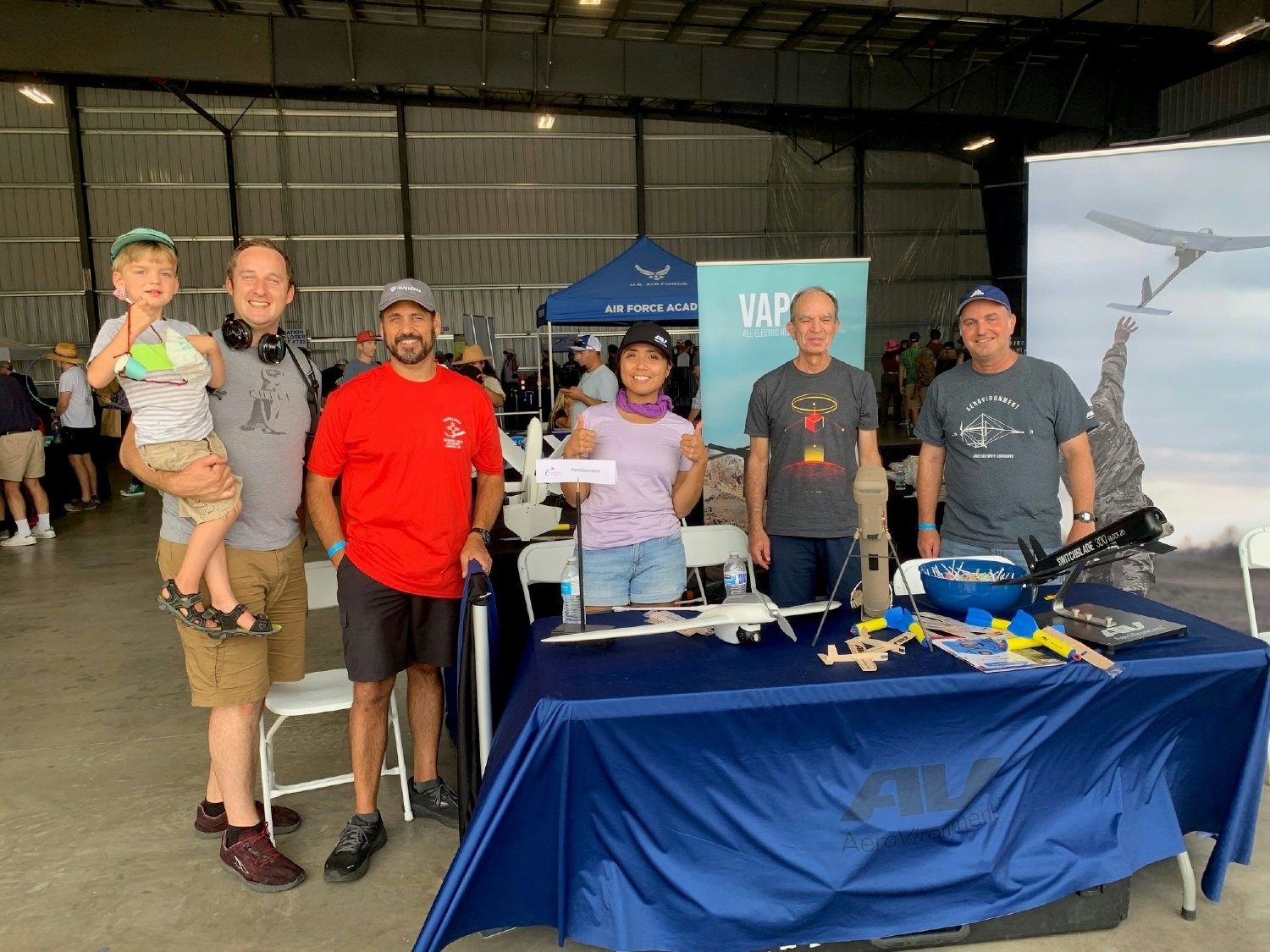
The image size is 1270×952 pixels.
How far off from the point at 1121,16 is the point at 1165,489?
9473mm

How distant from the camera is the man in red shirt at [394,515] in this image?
214 cm

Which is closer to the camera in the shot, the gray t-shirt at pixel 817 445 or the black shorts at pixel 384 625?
the black shorts at pixel 384 625

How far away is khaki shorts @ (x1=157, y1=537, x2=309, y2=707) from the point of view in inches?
84.0

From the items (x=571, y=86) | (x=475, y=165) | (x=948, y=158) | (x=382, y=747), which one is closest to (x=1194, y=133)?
(x=948, y=158)

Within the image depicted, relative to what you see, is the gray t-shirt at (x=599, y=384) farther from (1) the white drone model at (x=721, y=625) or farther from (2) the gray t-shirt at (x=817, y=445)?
(1) the white drone model at (x=721, y=625)

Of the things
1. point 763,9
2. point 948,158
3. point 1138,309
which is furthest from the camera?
point 948,158

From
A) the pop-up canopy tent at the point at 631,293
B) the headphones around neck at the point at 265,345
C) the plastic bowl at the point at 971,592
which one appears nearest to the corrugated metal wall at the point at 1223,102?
the pop-up canopy tent at the point at 631,293

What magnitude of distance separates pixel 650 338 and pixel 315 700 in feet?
4.53

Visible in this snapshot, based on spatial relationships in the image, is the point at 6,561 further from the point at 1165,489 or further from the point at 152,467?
the point at 1165,489

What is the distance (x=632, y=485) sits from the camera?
2.27 meters

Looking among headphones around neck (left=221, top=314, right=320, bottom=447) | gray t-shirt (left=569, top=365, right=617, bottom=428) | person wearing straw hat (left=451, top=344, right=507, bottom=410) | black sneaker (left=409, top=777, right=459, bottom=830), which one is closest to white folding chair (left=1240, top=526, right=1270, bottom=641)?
black sneaker (left=409, top=777, right=459, bottom=830)

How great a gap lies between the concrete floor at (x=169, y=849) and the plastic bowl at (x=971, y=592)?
0.74 m

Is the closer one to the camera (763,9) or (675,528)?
(675,528)

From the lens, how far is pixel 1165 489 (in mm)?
3508
